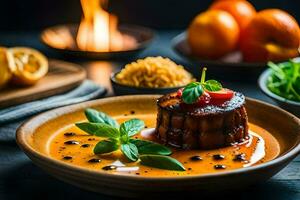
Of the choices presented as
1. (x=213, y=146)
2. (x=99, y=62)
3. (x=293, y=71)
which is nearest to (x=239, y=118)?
(x=213, y=146)

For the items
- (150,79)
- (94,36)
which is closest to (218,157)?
(150,79)

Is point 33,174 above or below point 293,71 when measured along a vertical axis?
below

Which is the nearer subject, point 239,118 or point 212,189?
point 212,189

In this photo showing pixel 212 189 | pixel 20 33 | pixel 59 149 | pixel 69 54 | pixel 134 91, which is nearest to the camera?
pixel 212 189

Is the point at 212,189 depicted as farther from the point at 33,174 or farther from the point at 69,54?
the point at 69,54

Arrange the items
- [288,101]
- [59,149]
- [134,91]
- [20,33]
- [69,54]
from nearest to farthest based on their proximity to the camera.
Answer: [59,149] → [288,101] → [134,91] → [69,54] → [20,33]

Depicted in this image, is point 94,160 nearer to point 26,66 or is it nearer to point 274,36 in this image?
point 26,66

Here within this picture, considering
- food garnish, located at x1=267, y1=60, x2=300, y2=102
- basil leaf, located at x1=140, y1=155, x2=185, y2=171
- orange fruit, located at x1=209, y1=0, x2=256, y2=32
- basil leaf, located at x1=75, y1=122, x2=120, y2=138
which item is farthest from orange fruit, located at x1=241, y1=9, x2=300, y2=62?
basil leaf, located at x1=140, y1=155, x2=185, y2=171

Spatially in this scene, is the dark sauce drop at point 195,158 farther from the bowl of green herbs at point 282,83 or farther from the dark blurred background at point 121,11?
the dark blurred background at point 121,11
